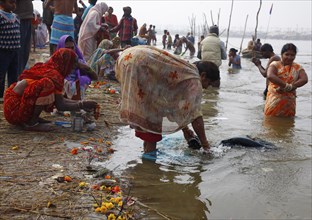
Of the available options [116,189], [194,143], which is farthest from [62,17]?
[116,189]

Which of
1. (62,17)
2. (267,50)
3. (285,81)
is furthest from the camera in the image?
(267,50)

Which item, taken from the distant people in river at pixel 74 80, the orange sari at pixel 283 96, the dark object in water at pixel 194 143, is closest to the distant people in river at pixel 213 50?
the orange sari at pixel 283 96

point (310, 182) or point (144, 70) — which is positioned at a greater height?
point (144, 70)

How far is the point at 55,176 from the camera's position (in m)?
3.13

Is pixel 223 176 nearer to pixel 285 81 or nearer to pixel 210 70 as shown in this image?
pixel 210 70

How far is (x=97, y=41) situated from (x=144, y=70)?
5.37 metres

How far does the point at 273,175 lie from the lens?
366cm

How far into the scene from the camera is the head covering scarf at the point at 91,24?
8164 millimetres

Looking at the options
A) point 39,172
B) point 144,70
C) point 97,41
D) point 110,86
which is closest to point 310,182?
point 144,70

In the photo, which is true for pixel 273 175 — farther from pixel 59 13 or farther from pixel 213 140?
pixel 59 13

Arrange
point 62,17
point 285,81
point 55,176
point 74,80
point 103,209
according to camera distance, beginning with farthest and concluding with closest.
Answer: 1. point 62,17
2. point 285,81
3. point 74,80
4. point 55,176
5. point 103,209

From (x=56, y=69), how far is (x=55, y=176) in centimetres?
169

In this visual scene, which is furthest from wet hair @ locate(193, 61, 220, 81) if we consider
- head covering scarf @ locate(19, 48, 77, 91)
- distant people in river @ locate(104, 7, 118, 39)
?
distant people in river @ locate(104, 7, 118, 39)

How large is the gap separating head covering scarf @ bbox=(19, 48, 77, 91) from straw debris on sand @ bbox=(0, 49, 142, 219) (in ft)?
2.08
